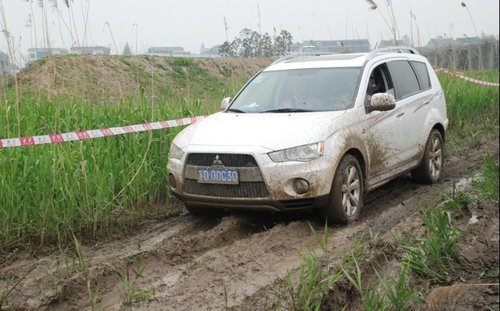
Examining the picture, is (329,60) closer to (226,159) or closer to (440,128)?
(440,128)

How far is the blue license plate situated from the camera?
553 cm

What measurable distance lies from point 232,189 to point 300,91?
1657mm

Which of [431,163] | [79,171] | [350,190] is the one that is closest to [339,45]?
[431,163]

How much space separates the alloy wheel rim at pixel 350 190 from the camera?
5.82m

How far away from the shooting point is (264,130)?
5727 millimetres

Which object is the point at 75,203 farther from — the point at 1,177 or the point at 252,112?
the point at 252,112

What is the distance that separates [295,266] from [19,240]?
2466 mm

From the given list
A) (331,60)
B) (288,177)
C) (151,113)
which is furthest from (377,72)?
(151,113)

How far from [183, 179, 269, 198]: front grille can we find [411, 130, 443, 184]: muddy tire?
9.70 feet

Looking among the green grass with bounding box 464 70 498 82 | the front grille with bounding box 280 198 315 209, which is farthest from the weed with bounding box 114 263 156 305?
the green grass with bounding box 464 70 498 82

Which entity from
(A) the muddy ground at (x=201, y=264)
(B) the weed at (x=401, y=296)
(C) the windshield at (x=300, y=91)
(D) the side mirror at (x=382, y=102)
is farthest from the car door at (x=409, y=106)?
(B) the weed at (x=401, y=296)

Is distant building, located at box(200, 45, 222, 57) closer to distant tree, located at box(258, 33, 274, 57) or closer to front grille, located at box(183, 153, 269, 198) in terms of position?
distant tree, located at box(258, 33, 274, 57)

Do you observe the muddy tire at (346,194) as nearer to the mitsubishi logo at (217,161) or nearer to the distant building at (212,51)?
the mitsubishi logo at (217,161)

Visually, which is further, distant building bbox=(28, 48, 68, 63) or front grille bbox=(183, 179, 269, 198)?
distant building bbox=(28, 48, 68, 63)
